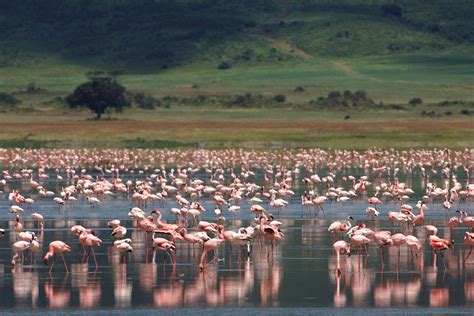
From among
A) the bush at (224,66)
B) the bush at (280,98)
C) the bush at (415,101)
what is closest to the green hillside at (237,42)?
the bush at (224,66)

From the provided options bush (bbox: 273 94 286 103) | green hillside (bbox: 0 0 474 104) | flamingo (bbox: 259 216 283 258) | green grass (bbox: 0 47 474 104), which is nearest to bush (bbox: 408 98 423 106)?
green grass (bbox: 0 47 474 104)

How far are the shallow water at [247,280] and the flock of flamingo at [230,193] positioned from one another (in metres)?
0.28

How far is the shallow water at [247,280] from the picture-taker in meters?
16.4

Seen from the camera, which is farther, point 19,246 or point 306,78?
point 306,78

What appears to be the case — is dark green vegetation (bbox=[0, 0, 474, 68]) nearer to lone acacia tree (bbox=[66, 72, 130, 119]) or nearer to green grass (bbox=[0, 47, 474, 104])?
green grass (bbox=[0, 47, 474, 104])

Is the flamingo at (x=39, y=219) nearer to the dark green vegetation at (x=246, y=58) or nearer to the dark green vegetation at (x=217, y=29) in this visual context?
the dark green vegetation at (x=246, y=58)

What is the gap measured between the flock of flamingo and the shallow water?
0.28m

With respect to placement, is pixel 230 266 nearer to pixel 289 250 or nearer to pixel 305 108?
pixel 289 250

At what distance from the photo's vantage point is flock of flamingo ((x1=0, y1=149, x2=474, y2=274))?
2094 centimetres

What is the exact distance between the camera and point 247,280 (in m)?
18.5

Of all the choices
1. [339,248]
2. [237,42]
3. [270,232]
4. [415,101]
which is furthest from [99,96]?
[339,248]

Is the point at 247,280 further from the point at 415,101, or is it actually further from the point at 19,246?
the point at 415,101

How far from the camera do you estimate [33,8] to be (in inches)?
5349

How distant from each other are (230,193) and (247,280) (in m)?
13.4
